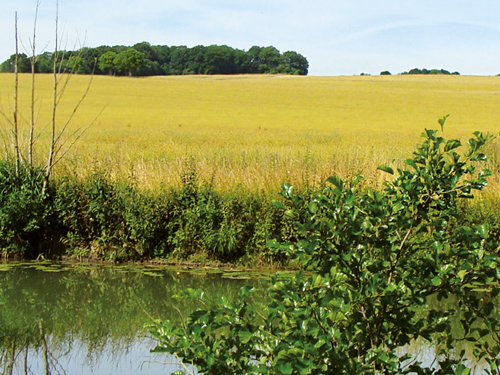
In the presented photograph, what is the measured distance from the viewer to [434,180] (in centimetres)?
361

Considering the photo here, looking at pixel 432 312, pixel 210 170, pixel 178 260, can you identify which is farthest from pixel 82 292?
pixel 432 312

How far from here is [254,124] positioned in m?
35.8

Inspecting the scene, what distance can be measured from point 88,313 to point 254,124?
2925 centimetres

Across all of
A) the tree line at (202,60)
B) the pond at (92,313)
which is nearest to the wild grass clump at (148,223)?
the pond at (92,313)

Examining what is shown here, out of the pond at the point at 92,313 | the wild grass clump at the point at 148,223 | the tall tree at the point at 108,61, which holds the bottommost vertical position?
the pond at the point at 92,313

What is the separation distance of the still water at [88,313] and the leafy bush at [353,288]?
0.87 m

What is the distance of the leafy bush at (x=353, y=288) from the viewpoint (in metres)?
3.16

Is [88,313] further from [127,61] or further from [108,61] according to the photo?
[108,61]

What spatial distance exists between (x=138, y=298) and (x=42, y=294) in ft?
4.34

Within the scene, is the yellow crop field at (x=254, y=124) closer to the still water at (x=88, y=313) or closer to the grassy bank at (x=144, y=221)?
the grassy bank at (x=144, y=221)

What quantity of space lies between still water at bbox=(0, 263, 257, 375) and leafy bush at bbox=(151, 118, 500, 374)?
0.87m

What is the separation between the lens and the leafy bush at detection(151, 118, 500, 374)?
3.16 m

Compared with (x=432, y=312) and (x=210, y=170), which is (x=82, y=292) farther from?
(x=432, y=312)

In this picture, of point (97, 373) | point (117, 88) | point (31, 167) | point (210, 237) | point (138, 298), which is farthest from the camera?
point (117, 88)
